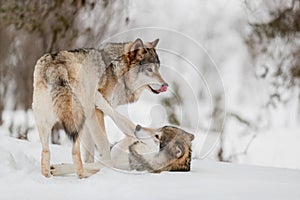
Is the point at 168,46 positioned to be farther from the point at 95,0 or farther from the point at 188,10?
the point at 188,10

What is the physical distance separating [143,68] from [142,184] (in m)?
0.85

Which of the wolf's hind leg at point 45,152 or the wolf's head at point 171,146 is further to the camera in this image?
the wolf's head at point 171,146

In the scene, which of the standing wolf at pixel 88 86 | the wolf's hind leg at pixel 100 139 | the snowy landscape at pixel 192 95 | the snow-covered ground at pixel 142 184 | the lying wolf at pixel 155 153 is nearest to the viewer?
the snow-covered ground at pixel 142 184

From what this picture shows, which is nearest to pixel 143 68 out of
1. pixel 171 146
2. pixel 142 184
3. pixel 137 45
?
pixel 137 45

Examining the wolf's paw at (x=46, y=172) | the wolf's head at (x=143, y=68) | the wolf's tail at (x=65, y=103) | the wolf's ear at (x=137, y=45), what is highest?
the wolf's ear at (x=137, y=45)

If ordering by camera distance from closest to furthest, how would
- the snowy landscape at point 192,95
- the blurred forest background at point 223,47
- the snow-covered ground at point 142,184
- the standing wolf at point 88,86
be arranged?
the snow-covered ground at point 142,184 < the snowy landscape at point 192,95 < the standing wolf at point 88,86 < the blurred forest background at point 223,47

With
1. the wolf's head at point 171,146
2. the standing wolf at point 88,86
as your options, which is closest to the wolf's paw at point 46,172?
the standing wolf at point 88,86

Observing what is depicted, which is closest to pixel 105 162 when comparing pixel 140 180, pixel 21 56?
pixel 140 180

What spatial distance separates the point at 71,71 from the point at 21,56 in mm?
Answer: 4311

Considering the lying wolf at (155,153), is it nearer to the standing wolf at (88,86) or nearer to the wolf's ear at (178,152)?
the wolf's ear at (178,152)

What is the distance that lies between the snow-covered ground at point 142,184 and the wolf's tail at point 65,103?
294 millimetres

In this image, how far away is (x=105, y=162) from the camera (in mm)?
3348

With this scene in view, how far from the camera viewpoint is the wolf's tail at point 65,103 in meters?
2.86

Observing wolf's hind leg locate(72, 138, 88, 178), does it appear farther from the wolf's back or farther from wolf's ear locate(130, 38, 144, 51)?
wolf's ear locate(130, 38, 144, 51)
